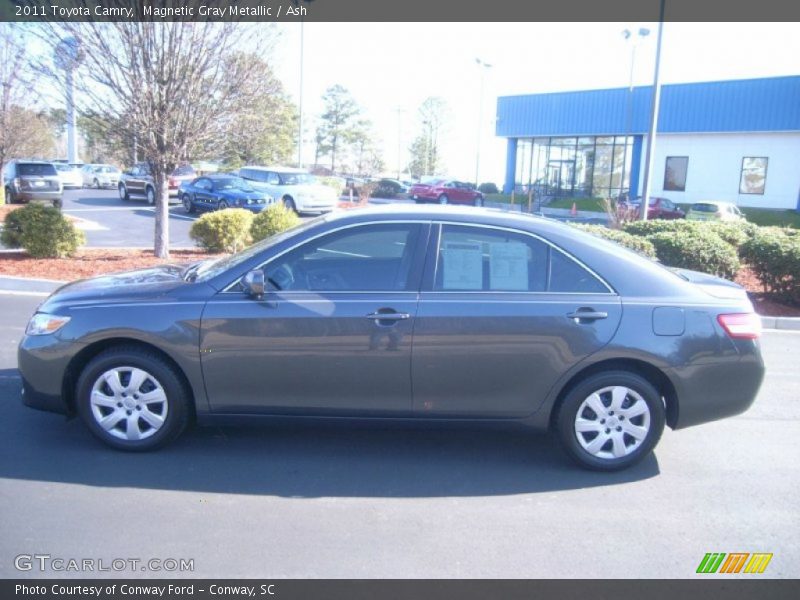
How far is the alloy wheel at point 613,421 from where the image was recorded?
15.0 ft

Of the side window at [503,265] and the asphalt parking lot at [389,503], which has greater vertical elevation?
the side window at [503,265]

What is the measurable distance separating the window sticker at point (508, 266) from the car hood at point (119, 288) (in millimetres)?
2046

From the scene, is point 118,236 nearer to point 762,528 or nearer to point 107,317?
point 107,317

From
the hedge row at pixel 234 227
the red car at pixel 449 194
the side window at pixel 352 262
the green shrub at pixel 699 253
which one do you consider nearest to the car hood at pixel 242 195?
the hedge row at pixel 234 227

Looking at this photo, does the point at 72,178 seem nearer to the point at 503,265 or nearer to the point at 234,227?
the point at 234,227

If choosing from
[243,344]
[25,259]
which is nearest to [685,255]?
[243,344]

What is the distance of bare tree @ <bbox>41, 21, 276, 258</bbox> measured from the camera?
10422 mm

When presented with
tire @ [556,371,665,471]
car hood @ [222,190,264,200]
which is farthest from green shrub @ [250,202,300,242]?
car hood @ [222,190,264,200]

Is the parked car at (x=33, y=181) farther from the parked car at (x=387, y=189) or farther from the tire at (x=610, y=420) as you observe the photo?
the tire at (x=610, y=420)

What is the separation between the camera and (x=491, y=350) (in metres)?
4.50

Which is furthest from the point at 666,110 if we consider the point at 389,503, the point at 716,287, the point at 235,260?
the point at 389,503

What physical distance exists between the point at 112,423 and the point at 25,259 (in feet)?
29.4

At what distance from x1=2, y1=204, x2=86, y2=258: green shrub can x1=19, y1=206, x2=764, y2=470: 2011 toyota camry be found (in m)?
8.26

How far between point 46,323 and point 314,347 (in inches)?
70.6
